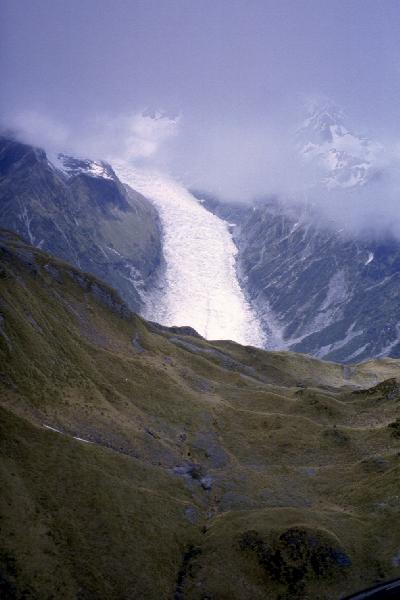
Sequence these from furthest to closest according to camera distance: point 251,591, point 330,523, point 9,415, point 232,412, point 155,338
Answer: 1. point 155,338
2. point 232,412
3. point 330,523
4. point 9,415
5. point 251,591

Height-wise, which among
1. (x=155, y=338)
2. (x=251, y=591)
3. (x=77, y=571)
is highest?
(x=155, y=338)

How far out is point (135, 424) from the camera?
71688 mm

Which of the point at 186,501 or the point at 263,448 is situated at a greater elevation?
the point at 263,448

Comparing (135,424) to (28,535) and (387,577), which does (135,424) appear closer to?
(28,535)

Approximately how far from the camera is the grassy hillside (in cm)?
4297

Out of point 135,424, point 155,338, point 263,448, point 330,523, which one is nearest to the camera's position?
point 330,523

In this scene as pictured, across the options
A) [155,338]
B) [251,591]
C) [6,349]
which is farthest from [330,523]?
[155,338]

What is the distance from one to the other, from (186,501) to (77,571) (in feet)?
64.5

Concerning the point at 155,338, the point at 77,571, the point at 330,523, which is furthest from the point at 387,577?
the point at 155,338

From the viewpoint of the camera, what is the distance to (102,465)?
53.8m

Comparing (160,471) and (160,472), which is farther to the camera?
(160,471)

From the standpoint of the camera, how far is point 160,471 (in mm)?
62312

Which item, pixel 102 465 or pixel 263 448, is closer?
pixel 102 465

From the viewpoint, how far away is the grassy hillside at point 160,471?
4297 centimetres
